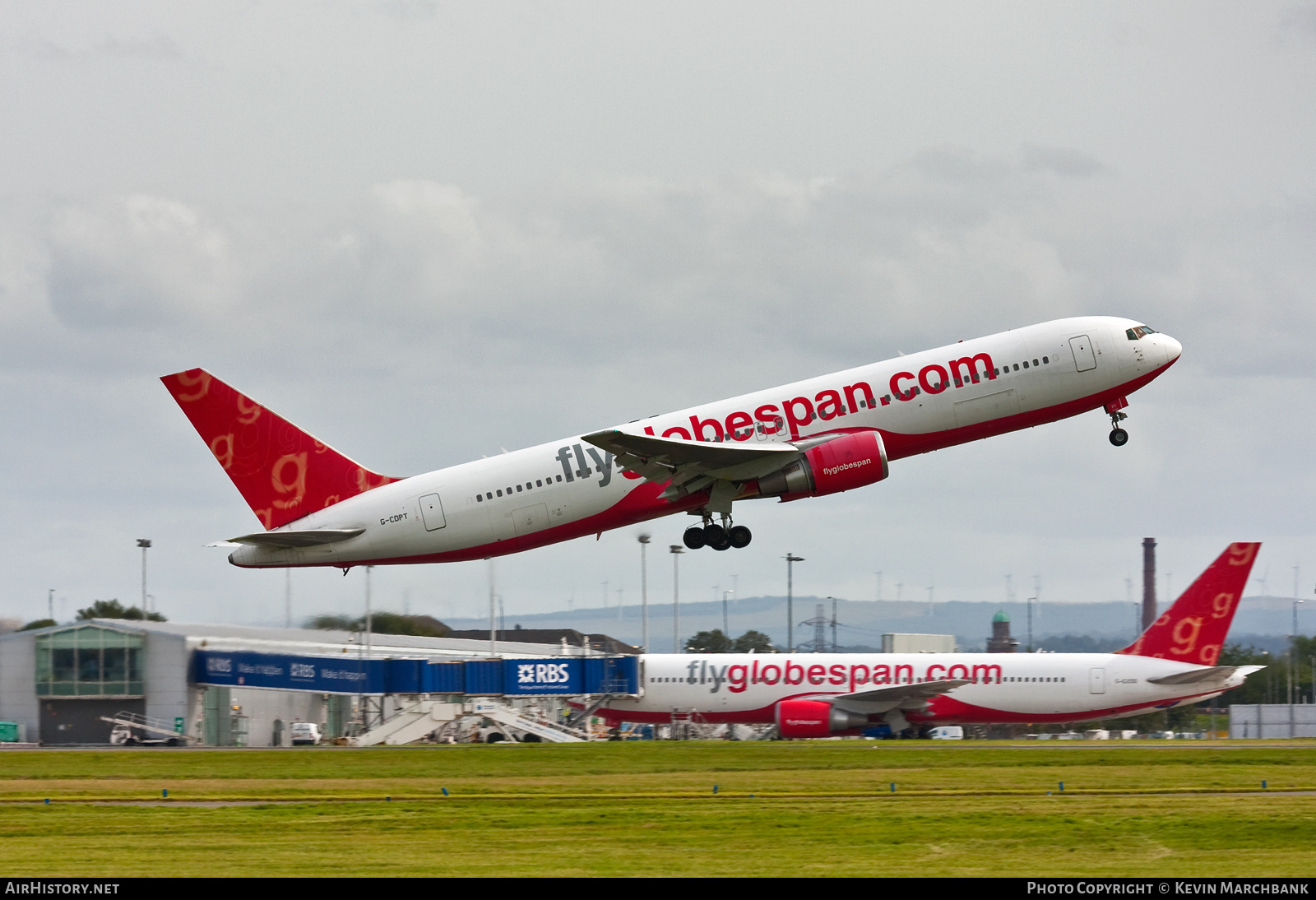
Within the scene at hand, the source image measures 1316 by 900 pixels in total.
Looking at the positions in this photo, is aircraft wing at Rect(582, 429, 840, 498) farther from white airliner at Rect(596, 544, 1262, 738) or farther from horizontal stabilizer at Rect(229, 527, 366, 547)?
white airliner at Rect(596, 544, 1262, 738)

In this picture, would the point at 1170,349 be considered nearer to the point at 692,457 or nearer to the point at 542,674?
the point at 692,457

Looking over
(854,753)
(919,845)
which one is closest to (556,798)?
(919,845)

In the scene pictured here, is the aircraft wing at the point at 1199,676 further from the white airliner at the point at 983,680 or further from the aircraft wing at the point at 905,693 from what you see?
the aircraft wing at the point at 905,693

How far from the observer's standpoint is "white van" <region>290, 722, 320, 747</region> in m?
78.7

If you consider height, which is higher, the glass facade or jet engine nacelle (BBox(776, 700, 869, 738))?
the glass facade

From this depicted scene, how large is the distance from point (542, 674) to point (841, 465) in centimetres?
3085

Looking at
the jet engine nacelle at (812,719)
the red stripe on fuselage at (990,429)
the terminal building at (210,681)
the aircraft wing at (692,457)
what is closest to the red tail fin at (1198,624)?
the jet engine nacelle at (812,719)

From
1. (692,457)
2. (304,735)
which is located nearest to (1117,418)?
(692,457)

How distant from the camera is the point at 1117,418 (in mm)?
50312

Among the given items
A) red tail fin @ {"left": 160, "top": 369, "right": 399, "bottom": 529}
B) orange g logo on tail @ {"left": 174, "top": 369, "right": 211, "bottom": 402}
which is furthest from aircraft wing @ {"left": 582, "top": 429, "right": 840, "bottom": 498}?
orange g logo on tail @ {"left": 174, "top": 369, "right": 211, "bottom": 402}

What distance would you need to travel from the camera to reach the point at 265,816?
3734 centimetres

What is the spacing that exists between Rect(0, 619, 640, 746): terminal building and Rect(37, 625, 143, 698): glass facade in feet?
0.14

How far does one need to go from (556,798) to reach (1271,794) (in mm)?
19460
